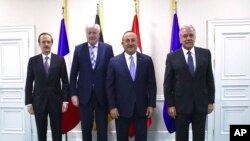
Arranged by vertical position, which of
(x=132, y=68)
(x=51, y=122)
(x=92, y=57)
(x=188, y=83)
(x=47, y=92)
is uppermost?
(x=92, y=57)

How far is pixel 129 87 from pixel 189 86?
0.55 metres

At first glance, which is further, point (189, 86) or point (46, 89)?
point (46, 89)

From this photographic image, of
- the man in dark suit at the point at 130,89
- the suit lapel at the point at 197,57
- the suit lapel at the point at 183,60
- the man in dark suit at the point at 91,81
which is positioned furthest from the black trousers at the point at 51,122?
the suit lapel at the point at 197,57

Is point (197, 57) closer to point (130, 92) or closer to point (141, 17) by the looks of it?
point (130, 92)

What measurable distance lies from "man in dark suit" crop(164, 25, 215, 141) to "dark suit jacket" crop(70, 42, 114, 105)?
0.66 m

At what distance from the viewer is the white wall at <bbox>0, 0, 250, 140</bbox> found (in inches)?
143

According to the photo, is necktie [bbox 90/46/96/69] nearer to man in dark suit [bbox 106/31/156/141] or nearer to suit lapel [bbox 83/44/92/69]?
suit lapel [bbox 83/44/92/69]

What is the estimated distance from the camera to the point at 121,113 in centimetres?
257

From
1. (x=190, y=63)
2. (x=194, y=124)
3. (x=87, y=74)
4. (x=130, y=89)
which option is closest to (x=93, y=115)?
(x=87, y=74)

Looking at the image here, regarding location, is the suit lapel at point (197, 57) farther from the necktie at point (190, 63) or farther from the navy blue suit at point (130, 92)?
the navy blue suit at point (130, 92)

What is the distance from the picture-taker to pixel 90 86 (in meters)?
2.71

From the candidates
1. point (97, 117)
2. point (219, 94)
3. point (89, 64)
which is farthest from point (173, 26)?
point (97, 117)

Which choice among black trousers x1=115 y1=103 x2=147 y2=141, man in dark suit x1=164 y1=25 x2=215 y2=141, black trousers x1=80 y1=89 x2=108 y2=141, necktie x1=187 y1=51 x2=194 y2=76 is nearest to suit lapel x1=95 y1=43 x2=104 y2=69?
black trousers x1=80 y1=89 x2=108 y2=141

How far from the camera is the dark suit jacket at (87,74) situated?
8.89 ft
